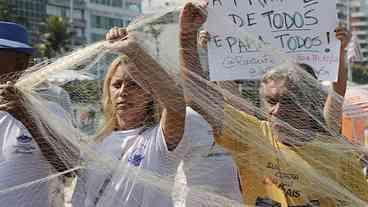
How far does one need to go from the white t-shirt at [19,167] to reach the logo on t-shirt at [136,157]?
14.4 inches

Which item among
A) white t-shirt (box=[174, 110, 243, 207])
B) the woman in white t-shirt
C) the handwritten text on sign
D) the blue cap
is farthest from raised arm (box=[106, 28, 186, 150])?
the blue cap

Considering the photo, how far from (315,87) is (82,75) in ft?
3.49

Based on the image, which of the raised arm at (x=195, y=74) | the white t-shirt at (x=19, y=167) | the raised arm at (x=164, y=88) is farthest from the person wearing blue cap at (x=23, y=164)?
the raised arm at (x=195, y=74)

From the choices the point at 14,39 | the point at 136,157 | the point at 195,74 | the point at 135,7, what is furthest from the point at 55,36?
the point at 136,157

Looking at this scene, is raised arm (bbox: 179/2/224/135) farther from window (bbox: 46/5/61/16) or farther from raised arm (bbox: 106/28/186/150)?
window (bbox: 46/5/61/16)

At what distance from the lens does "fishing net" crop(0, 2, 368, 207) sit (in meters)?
2.70

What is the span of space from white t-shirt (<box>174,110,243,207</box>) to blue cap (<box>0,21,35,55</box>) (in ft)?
2.73

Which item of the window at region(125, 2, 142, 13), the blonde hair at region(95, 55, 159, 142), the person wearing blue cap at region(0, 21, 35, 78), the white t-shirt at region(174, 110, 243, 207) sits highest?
the window at region(125, 2, 142, 13)

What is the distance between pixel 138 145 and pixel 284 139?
0.68 meters

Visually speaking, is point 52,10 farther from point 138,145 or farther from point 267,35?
point 138,145

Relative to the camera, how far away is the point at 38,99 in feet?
9.04

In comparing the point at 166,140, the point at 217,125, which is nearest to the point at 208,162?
the point at 217,125

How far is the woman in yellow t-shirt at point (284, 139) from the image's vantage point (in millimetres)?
2916

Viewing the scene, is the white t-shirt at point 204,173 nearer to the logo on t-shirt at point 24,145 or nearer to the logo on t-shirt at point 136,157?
the logo on t-shirt at point 136,157
